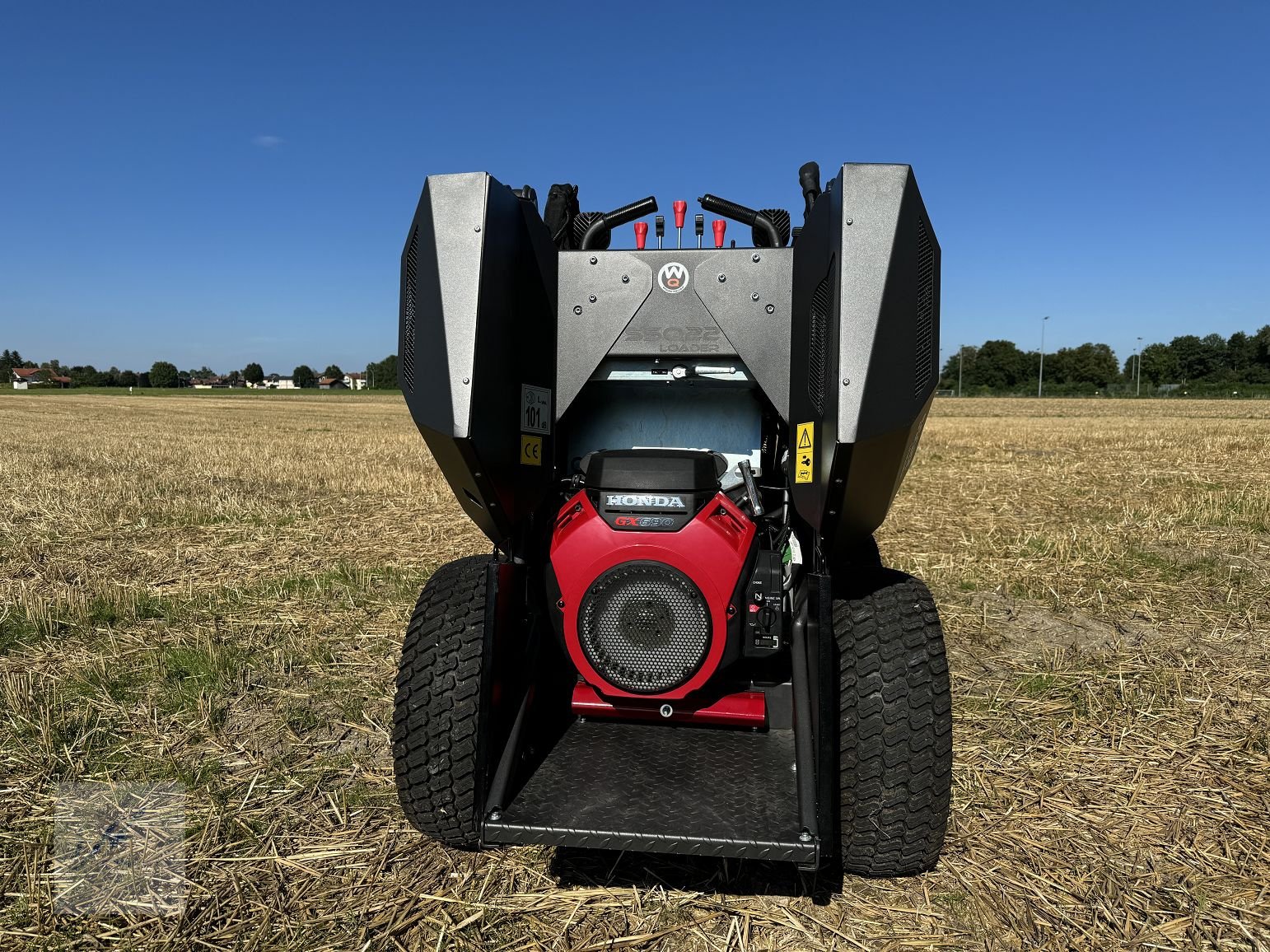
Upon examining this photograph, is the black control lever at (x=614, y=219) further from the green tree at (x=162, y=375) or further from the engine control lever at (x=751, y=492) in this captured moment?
the green tree at (x=162, y=375)

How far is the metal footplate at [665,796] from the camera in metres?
2.14

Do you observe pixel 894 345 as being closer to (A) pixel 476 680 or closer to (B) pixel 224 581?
(A) pixel 476 680

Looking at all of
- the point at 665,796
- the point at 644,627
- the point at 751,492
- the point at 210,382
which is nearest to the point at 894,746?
the point at 665,796

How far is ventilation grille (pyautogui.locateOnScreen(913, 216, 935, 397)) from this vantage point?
2.21 metres

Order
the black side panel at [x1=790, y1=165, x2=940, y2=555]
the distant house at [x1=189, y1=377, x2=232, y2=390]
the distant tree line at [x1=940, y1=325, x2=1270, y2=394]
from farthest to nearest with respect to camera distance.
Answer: the distant house at [x1=189, y1=377, x2=232, y2=390] → the distant tree line at [x1=940, y1=325, x2=1270, y2=394] → the black side panel at [x1=790, y1=165, x2=940, y2=555]

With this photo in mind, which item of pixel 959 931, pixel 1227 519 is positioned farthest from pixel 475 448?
pixel 1227 519

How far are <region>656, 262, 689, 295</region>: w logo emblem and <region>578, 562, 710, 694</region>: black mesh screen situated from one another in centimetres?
94

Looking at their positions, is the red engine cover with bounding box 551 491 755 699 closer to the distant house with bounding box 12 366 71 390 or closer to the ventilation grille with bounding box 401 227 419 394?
the ventilation grille with bounding box 401 227 419 394

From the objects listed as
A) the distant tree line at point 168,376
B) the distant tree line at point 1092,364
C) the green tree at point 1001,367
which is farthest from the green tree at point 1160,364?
the distant tree line at point 168,376

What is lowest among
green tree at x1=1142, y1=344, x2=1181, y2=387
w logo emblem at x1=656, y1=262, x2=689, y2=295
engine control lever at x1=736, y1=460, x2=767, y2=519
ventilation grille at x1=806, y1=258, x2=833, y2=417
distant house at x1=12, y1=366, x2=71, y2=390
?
engine control lever at x1=736, y1=460, x2=767, y2=519

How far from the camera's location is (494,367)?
2.39m

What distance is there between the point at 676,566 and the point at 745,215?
1.42 meters

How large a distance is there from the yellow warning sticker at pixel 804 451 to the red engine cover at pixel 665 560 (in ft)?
0.87

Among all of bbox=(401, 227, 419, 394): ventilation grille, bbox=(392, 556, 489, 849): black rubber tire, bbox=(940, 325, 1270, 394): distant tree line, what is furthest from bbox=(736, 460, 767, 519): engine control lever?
bbox=(940, 325, 1270, 394): distant tree line
